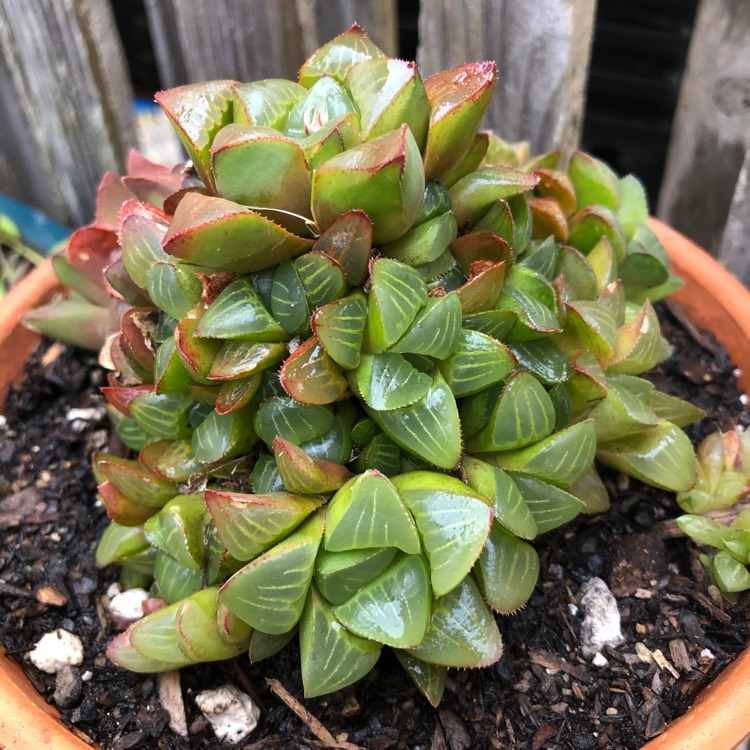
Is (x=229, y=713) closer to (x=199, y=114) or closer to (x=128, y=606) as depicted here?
(x=128, y=606)

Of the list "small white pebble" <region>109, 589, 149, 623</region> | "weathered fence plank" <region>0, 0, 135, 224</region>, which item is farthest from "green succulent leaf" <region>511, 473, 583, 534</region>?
"weathered fence plank" <region>0, 0, 135, 224</region>

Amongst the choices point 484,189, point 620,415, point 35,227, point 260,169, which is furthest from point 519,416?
point 35,227

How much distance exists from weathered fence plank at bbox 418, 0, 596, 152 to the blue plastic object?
3.52ft

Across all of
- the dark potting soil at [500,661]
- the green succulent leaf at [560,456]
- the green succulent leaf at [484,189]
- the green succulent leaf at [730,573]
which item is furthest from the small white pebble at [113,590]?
the green succulent leaf at [730,573]

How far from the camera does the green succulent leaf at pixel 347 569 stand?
0.81 m

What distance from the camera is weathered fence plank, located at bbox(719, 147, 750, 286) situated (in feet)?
5.19

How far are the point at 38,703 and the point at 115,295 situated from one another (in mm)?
542

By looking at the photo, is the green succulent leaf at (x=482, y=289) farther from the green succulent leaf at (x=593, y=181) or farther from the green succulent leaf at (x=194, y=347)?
the green succulent leaf at (x=593, y=181)

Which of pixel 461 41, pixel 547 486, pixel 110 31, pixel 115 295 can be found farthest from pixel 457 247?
pixel 110 31

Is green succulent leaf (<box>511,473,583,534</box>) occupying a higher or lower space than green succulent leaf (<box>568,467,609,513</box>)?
higher

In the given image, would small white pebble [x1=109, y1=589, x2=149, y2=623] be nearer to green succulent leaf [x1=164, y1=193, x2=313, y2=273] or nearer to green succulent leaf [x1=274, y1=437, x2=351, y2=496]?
green succulent leaf [x1=274, y1=437, x2=351, y2=496]

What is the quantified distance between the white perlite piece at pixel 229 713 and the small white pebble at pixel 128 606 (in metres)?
0.15

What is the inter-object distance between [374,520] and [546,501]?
227 millimetres

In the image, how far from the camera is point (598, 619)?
1.01m
